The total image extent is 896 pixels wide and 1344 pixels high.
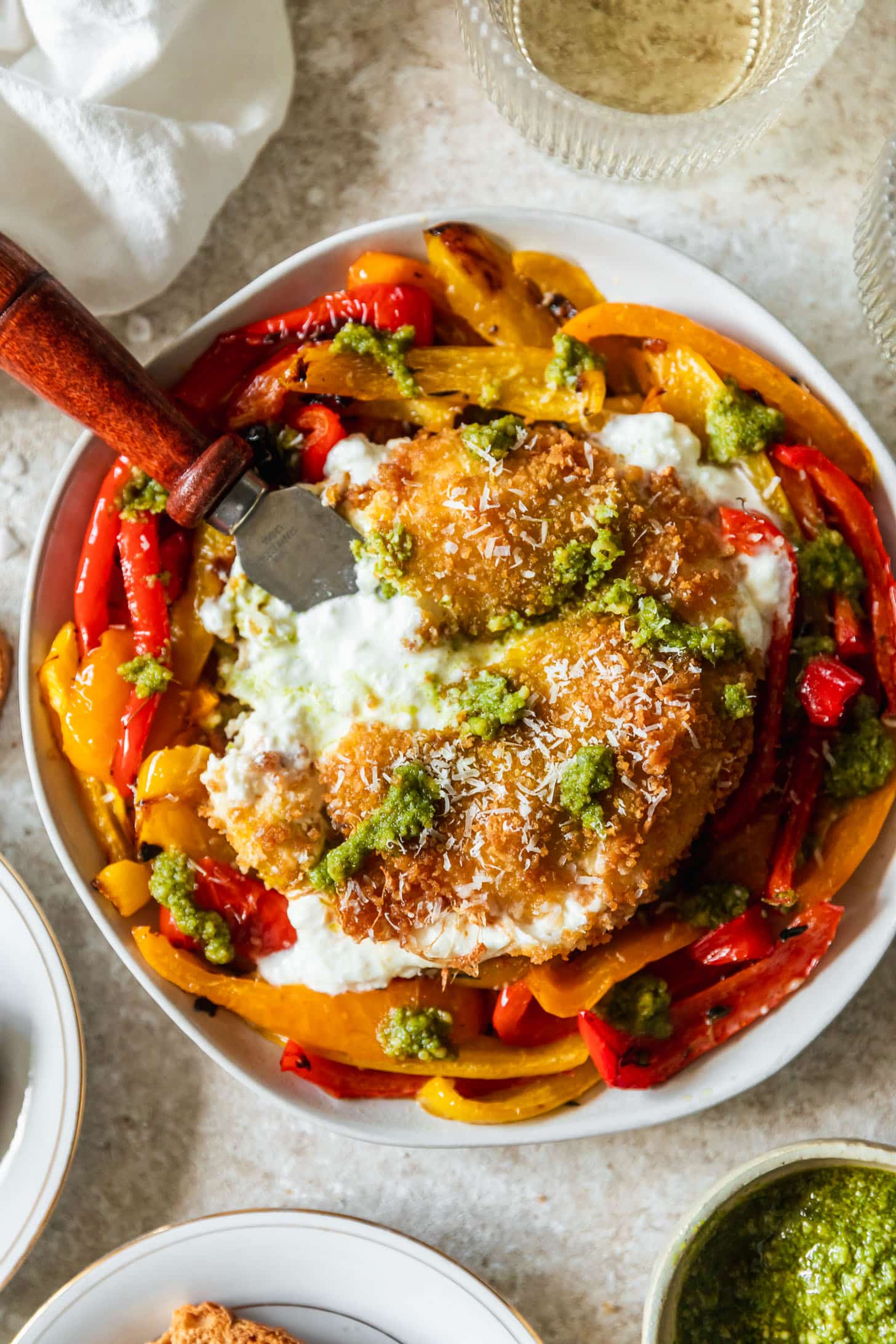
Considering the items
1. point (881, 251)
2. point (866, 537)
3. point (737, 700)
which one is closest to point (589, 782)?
point (737, 700)

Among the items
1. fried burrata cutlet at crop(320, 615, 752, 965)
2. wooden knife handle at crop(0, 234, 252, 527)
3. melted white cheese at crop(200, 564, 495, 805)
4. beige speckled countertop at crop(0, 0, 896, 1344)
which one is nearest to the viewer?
wooden knife handle at crop(0, 234, 252, 527)

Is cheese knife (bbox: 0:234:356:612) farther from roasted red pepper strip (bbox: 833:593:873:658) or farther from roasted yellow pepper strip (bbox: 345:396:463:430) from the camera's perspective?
roasted red pepper strip (bbox: 833:593:873:658)

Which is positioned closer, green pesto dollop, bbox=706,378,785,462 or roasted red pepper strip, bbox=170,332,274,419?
green pesto dollop, bbox=706,378,785,462

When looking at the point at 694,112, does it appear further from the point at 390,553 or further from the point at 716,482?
the point at 390,553

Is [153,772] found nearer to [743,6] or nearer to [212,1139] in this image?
[212,1139]

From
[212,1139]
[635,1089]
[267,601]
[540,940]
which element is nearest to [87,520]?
[267,601]

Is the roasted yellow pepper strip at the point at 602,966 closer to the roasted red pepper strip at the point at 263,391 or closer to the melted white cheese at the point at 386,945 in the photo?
the melted white cheese at the point at 386,945

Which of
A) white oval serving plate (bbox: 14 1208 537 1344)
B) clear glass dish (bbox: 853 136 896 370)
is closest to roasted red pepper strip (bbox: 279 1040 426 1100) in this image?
white oval serving plate (bbox: 14 1208 537 1344)
